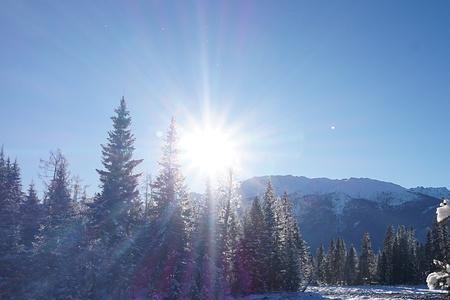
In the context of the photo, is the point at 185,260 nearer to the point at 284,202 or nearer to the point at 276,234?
the point at 276,234

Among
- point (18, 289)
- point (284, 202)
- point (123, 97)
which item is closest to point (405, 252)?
point (284, 202)

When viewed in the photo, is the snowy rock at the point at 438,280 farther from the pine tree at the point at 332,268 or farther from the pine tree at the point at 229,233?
the pine tree at the point at 332,268

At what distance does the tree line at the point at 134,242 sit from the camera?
1329 inches

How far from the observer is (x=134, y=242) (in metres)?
40.0

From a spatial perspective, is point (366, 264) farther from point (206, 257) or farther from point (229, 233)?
point (206, 257)

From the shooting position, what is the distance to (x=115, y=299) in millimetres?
35281

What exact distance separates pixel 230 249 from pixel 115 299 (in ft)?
75.8

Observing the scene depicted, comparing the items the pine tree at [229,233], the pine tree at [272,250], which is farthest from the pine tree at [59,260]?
the pine tree at [272,250]

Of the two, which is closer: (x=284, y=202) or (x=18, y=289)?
(x=18, y=289)

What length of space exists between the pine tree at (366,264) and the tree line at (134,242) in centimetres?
5291

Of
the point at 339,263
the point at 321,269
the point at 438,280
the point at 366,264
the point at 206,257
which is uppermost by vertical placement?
the point at 206,257

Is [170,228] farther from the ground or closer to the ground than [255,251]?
farther from the ground

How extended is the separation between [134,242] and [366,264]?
84818 millimetres

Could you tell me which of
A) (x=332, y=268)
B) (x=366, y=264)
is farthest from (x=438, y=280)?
(x=332, y=268)
